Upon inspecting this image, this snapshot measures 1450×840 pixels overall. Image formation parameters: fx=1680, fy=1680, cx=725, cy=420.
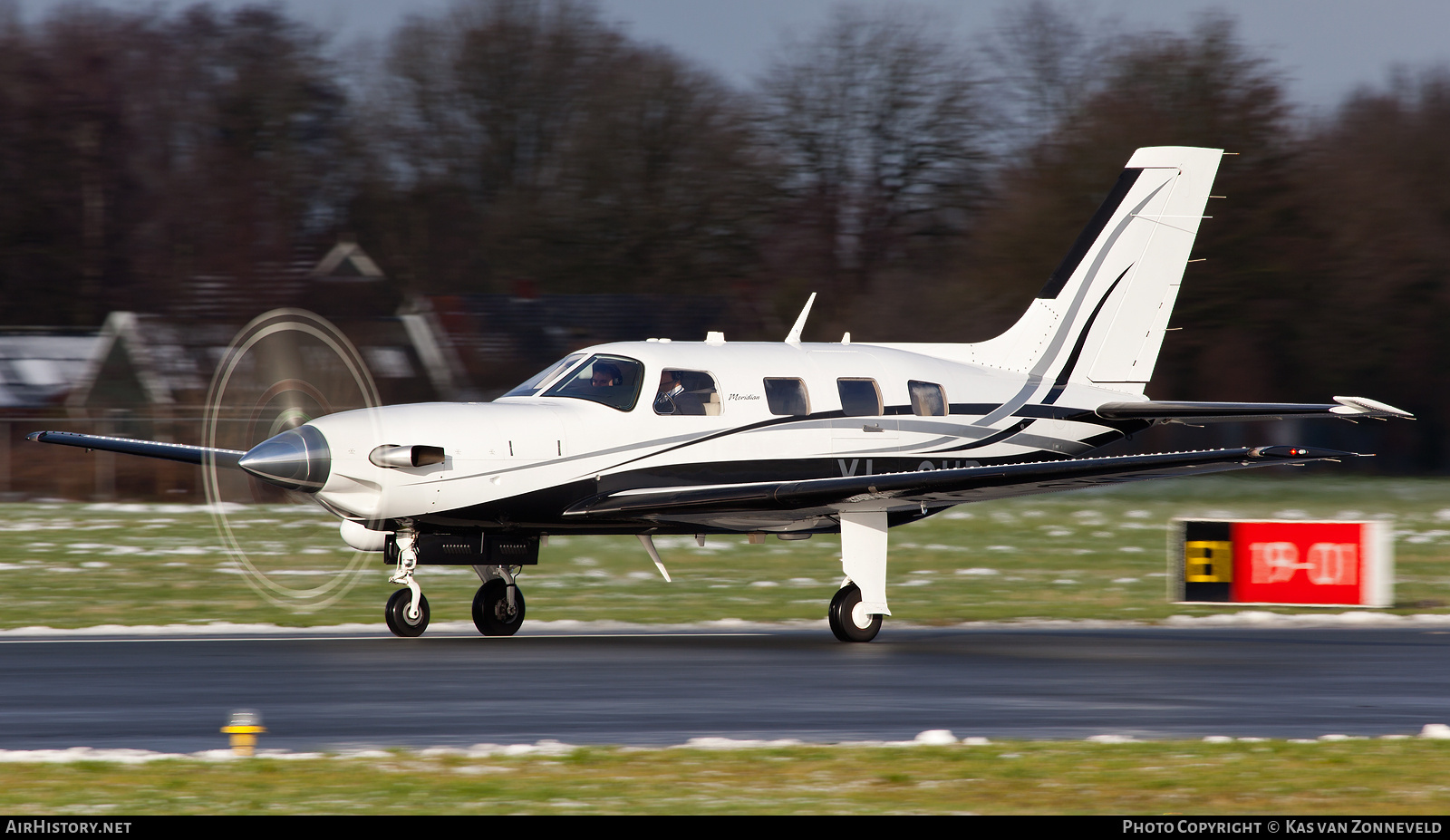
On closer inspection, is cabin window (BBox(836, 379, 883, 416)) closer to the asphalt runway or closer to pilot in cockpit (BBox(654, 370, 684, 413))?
pilot in cockpit (BBox(654, 370, 684, 413))

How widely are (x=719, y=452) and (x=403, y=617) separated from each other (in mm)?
3213

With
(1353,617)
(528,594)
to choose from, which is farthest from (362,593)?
(1353,617)

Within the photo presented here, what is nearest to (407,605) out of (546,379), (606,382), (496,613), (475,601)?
(475,601)

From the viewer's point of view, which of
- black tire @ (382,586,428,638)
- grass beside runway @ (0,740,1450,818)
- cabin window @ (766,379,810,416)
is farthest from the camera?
cabin window @ (766,379,810,416)

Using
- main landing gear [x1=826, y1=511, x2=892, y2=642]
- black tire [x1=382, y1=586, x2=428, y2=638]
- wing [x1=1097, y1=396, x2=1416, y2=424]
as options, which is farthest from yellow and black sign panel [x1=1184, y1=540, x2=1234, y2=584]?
black tire [x1=382, y1=586, x2=428, y2=638]

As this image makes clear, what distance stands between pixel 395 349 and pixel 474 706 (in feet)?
94.2

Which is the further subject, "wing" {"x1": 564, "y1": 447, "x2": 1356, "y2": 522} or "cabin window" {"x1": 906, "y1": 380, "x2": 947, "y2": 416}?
"cabin window" {"x1": 906, "y1": 380, "x2": 947, "y2": 416}

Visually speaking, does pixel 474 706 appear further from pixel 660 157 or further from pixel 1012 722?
pixel 660 157

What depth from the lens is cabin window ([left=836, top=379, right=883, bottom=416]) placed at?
53.0 ft

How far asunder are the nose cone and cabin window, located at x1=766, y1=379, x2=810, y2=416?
13.9 ft

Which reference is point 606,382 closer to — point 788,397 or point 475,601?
point 788,397

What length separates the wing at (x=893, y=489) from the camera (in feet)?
46.3

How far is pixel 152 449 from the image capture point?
1591cm

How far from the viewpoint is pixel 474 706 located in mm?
10422
